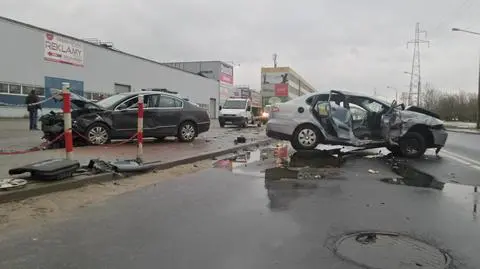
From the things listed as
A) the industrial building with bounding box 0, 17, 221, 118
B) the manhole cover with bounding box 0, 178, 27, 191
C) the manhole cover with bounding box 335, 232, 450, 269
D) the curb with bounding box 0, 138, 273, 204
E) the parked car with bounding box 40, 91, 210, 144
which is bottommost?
the manhole cover with bounding box 335, 232, 450, 269

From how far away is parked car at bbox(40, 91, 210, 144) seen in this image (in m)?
12.8

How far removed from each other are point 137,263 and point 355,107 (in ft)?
32.4

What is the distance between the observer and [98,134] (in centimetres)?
1316

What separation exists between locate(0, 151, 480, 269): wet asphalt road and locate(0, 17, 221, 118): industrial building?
23072 mm

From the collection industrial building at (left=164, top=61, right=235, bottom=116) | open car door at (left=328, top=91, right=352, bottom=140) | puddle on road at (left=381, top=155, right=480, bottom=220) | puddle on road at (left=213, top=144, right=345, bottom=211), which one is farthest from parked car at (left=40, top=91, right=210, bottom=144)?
industrial building at (left=164, top=61, right=235, bottom=116)

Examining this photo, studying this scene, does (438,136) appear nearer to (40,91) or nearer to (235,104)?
(235,104)

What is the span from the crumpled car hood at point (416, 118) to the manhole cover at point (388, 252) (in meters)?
8.37

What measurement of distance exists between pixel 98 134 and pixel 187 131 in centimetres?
312

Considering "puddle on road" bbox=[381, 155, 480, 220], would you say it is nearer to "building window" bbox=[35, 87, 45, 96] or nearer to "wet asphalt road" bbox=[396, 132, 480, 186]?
"wet asphalt road" bbox=[396, 132, 480, 186]

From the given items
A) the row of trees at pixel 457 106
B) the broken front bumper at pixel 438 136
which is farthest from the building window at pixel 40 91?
the row of trees at pixel 457 106

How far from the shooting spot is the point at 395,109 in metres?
12.9

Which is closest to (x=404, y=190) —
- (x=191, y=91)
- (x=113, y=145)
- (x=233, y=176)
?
(x=233, y=176)

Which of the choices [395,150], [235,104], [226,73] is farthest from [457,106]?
[395,150]

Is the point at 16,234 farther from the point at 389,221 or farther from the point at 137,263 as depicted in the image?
the point at 389,221
